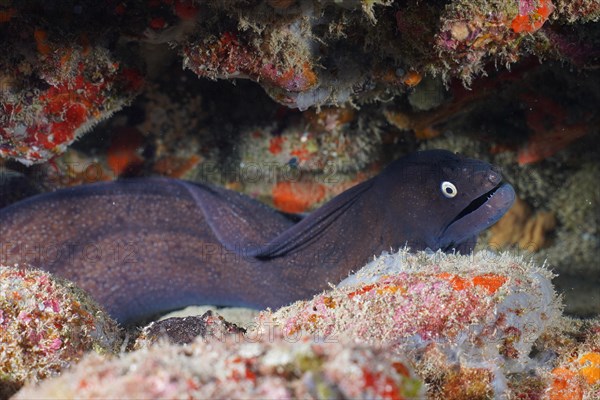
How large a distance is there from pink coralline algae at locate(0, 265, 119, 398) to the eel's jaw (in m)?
2.51

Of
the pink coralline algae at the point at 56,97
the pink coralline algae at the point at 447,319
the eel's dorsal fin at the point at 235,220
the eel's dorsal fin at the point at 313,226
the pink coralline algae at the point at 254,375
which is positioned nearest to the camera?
the pink coralline algae at the point at 254,375

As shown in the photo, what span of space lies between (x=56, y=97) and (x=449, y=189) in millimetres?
2891

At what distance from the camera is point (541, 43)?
3.02 metres

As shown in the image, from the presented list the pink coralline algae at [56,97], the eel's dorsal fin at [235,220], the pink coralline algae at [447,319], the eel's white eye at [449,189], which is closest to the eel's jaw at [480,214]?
the eel's white eye at [449,189]

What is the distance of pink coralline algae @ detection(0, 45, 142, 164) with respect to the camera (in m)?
3.05

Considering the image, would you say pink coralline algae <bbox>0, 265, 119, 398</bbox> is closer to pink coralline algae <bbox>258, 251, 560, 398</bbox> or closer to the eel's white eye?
pink coralline algae <bbox>258, 251, 560, 398</bbox>

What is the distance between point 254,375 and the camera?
3.78ft

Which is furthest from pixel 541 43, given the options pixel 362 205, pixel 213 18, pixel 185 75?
pixel 185 75

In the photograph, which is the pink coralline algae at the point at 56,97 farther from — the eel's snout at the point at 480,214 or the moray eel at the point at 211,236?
the eel's snout at the point at 480,214

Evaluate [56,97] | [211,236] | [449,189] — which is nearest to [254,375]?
[449,189]

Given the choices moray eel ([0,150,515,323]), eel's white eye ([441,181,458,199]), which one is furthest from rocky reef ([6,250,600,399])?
moray eel ([0,150,515,323])

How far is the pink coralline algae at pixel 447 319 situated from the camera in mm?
1798

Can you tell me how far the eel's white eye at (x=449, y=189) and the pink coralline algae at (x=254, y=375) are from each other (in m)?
2.38

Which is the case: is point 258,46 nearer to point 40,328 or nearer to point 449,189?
point 449,189
